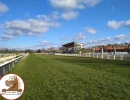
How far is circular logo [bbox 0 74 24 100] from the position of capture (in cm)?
536

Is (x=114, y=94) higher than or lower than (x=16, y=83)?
lower

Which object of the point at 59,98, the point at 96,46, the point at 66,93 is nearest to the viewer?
the point at 59,98

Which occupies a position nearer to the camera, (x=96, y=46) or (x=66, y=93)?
(x=66, y=93)

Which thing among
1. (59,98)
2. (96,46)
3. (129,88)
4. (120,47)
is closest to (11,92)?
(59,98)

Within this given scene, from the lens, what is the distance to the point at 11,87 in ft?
17.6

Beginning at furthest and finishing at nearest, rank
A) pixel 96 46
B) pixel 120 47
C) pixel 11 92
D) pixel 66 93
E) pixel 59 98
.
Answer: pixel 96 46 < pixel 120 47 < pixel 66 93 < pixel 59 98 < pixel 11 92

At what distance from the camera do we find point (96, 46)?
5723 inches

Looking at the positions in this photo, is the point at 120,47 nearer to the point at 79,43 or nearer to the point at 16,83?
the point at 79,43

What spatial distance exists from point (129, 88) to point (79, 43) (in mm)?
138548

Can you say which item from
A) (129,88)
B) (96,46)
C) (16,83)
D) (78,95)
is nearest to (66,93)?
(78,95)

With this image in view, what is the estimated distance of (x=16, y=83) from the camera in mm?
5500

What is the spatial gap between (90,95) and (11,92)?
402 cm

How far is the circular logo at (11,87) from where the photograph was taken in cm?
536

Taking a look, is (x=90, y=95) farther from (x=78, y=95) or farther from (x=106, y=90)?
(x=106, y=90)
